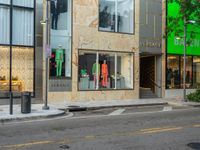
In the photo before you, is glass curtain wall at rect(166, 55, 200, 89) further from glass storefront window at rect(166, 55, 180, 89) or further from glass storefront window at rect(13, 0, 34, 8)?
glass storefront window at rect(13, 0, 34, 8)

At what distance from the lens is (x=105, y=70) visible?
23812mm

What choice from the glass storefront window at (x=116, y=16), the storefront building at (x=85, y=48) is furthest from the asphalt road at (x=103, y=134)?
the glass storefront window at (x=116, y=16)

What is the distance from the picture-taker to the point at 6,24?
786 inches

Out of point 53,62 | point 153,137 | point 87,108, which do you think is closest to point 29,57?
point 53,62

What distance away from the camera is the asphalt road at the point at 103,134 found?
913cm

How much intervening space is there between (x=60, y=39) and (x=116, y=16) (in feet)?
14.9

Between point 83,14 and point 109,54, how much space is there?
311cm

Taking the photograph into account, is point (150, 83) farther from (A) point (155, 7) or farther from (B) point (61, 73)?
(B) point (61, 73)

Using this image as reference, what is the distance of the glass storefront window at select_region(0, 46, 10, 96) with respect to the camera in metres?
19.6

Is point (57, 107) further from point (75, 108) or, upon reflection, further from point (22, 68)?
point (22, 68)

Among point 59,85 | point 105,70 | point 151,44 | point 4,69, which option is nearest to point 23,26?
point 4,69

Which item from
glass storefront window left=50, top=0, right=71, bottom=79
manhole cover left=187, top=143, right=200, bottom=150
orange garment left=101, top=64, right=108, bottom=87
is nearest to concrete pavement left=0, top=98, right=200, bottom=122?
orange garment left=101, top=64, right=108, bottom=87

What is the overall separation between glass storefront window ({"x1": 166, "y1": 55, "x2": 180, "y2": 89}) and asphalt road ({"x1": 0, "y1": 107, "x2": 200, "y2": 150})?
12.7 metres

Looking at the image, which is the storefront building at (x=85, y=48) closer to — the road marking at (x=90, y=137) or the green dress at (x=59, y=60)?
the green dress at (x=59, y=60)
